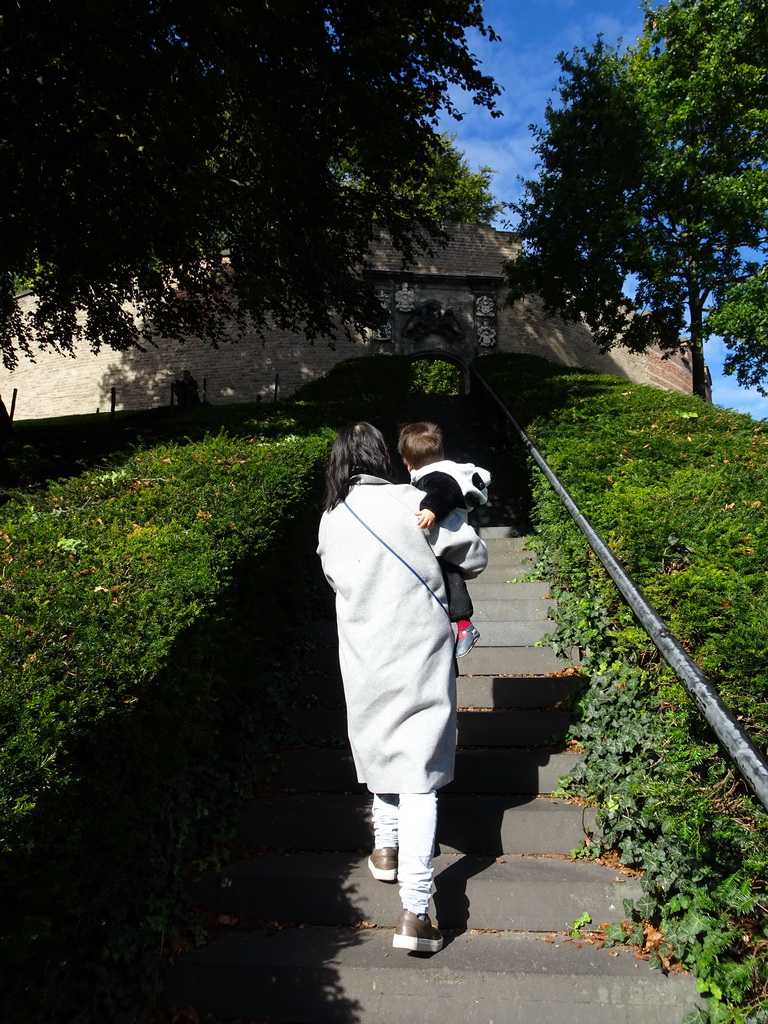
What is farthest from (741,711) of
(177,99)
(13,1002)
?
(177,99)

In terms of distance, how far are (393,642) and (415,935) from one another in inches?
41.8

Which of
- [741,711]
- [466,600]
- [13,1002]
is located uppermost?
[466,600]

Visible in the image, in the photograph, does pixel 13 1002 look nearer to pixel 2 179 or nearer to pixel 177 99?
pixel 177 99

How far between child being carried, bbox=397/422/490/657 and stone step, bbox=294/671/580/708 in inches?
41.7

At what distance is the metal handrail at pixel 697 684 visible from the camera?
1.94 meters

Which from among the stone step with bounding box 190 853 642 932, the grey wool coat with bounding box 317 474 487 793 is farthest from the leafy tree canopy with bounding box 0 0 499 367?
the stone step with bounding box 190 853 642 932

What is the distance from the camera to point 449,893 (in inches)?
118

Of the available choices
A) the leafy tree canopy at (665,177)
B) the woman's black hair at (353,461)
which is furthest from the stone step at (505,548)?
the leafy tree canopy at (665,177)

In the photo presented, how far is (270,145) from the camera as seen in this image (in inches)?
307

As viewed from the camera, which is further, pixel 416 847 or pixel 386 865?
pixel 386 865

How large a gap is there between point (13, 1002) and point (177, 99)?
7509mm

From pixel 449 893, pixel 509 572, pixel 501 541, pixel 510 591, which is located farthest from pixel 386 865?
pixel 501 541

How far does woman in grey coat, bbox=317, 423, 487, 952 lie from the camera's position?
2.69 m

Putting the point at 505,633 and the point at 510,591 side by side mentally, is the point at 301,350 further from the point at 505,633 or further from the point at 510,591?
the point at 505,633
